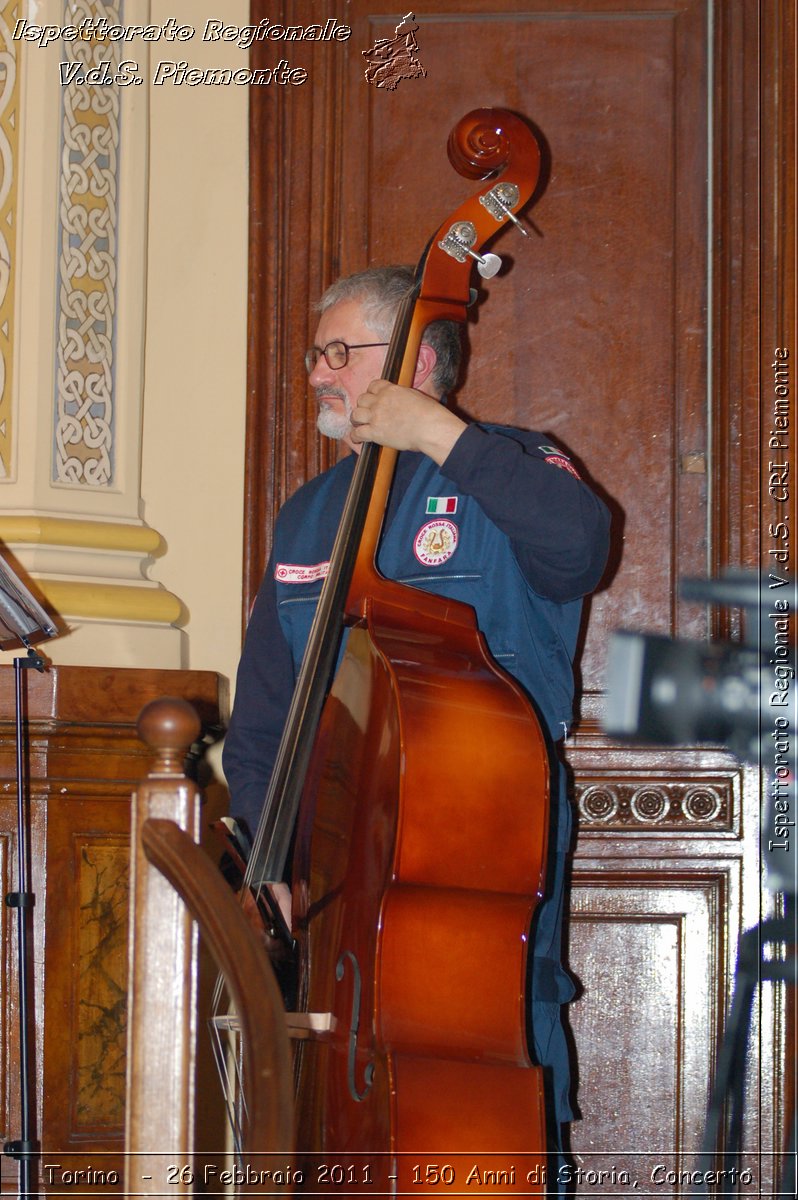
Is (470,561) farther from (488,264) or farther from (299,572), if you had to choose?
(488,264)

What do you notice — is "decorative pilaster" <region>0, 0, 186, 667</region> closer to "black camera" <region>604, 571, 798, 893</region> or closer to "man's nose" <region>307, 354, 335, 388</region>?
"man's nose" <region>307, 354, 335, 388</region>

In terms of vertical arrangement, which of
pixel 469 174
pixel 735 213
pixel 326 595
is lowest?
pixel 326 595

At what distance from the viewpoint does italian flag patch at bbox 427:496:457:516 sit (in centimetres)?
213

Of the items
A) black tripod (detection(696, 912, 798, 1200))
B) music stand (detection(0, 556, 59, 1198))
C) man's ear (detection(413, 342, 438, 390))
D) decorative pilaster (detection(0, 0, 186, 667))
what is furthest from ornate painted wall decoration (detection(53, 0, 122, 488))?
black tripod (detection(696, 912, 798, 1200))

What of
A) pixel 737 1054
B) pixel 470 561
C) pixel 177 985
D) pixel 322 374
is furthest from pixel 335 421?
pixel 737 1054

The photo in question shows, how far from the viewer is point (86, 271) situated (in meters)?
2.81

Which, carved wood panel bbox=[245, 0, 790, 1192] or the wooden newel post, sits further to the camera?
carved wood panel bbox=[245, 0, 790, 1192]

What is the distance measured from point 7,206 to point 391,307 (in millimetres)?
1004

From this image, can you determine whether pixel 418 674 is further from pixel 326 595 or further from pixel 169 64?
pixel 169 64

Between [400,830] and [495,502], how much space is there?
52 cm

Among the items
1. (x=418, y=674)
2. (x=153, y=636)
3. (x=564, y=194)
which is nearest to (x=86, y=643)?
(x=153, y=636)

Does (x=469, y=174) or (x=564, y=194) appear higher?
(x=564, y=194)

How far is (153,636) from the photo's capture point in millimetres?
2732

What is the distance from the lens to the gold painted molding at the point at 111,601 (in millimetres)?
2648
